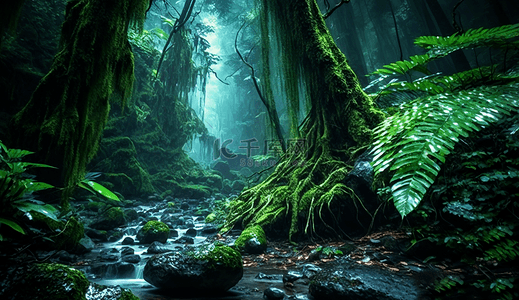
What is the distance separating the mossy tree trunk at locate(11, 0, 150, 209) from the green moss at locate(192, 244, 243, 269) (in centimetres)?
192

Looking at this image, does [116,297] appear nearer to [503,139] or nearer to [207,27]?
[503,139]

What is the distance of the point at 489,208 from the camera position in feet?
7.43

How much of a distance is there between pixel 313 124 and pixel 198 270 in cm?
357

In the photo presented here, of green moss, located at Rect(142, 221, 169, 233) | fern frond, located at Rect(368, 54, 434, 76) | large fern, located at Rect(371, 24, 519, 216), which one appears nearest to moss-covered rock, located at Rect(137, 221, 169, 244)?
green moss, located at Rect(142, 221, 169, 233)

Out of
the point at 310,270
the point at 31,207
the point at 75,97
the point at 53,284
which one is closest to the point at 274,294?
the point at 310,270

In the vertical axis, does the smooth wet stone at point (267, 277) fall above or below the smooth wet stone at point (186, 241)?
above

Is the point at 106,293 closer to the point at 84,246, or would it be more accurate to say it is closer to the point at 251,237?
the point at 251,237

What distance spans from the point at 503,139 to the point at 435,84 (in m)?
1.02

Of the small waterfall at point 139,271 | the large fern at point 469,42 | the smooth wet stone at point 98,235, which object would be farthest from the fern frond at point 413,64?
the smooth wet stone at point 98,235

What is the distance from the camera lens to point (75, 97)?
326cm

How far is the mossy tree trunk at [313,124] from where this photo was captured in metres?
4.09

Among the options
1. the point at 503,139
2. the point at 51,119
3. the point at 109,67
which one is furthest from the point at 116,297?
the point at 503,139

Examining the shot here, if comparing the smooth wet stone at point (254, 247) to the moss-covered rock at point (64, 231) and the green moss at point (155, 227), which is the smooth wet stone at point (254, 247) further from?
the moss-covered rock at point (64, 231)

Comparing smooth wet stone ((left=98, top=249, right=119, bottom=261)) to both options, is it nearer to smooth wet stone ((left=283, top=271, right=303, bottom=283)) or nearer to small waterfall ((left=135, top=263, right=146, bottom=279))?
small waterfall ((left=135, top=263, right=146, bottom=279))
